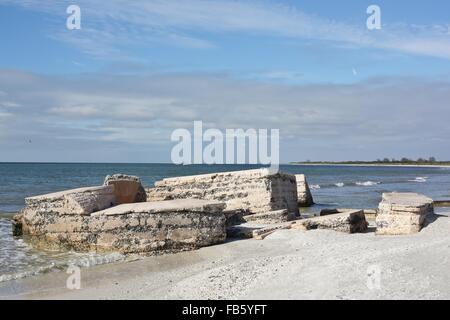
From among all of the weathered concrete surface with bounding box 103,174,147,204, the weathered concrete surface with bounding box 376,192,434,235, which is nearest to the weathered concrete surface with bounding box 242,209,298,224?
the weathered concrete surface with bounding box 103,174,147,204

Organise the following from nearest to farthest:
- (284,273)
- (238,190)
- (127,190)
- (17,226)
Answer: (284,273), (17,226), (127,190), (238,190)

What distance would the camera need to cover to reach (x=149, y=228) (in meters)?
10.0

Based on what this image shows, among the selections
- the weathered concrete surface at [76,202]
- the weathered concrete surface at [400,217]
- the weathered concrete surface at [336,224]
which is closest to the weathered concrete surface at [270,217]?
the weathered concrete surface at [336,224]

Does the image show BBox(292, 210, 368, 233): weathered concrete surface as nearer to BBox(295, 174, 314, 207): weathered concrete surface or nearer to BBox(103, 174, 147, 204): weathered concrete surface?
BBox(103, 174, 147, 204): weathered concrete surface

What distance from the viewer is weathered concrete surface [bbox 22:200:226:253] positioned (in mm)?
9938

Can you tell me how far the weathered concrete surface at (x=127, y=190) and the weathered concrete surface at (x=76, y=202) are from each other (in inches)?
41.3

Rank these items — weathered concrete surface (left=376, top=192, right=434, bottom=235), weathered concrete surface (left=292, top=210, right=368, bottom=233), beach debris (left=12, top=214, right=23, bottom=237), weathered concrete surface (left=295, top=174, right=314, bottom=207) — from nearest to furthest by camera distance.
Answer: weathered concrete surface (left=376, top=192, right=434, bottom=235) → weathered concrete surface (left=292, top=210, right=368, bottom=233) → beach debris (left=12, top=214, right=23, bottom=237) → weathered concrete surface (left=295, top=174, right=314, bottom=207)

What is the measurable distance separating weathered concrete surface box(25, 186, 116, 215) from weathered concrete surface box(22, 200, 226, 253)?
0.62ft

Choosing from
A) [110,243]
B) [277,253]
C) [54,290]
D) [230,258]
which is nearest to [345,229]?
[277,253]

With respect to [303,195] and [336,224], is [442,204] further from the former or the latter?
[336,224]

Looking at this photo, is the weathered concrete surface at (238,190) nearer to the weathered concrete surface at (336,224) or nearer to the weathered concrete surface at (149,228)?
the weathered concrete surface at (336,224)

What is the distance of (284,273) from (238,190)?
722 centimetres

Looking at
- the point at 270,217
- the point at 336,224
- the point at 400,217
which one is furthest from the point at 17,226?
the point at 400,217

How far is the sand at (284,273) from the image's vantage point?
6023 millimetres
